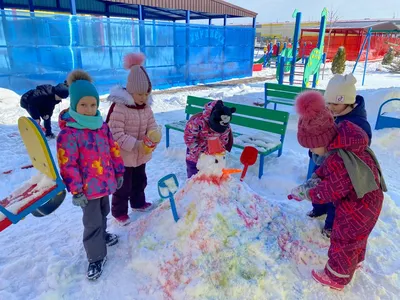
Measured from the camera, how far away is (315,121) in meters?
2.03

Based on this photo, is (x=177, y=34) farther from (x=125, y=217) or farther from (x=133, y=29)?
(x=125, y=217)

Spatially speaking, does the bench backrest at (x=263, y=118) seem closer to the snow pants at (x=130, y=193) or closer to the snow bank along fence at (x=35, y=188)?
the snow pants at (x=130, y=193)

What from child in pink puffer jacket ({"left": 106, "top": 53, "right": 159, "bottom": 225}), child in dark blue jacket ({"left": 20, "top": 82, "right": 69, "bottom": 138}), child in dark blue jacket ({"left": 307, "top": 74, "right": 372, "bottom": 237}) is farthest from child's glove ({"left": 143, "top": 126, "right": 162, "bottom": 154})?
child in dark blue jacket ({"left": 20, "top": 82, "right": 69, "bottom": 138})

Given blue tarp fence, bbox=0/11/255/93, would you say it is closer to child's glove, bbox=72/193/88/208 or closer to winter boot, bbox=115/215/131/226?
winter boot, bbox=115/215/131/226

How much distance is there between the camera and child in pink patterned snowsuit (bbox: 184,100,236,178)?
2.70m

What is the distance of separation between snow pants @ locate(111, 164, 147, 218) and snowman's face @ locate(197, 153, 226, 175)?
2.75 feet

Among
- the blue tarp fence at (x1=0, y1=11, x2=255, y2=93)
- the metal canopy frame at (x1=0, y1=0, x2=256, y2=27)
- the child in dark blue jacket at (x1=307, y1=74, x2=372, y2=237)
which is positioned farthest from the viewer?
the metal canopy frame at (x1=0, y1=0, x2=256, y2=27)

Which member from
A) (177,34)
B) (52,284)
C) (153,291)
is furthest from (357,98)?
(177,34)

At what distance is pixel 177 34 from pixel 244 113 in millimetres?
8136

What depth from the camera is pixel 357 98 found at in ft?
9.24

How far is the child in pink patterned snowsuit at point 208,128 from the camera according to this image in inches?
106

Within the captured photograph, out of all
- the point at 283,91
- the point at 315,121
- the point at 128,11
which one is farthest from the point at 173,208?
the point at 128,11

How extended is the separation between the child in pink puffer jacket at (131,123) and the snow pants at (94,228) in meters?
0.52

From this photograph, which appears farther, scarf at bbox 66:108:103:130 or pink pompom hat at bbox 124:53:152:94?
pink pompom hat at bbox 124:53:152:94
